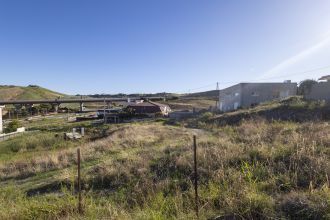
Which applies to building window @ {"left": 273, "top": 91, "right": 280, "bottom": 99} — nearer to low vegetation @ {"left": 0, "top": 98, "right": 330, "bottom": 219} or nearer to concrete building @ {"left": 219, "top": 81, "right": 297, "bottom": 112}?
concrete building @ {"left": 219, "top": 81, "right": 297, "bottom": 112}

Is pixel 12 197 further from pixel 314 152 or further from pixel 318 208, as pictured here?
pixel 314 152

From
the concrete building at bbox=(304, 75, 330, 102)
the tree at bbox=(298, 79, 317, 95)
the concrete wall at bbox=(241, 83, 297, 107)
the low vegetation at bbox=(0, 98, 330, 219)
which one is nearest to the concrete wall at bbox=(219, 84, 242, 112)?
the concrete wall at bbox=(241, 83, 297, 107)

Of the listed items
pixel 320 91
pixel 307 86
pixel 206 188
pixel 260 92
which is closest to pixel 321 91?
pixel 320 91

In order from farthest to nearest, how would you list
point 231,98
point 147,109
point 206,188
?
point 147,109 < point 231,98 < point 206,188

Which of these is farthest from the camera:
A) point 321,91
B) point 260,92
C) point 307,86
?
point 260,92

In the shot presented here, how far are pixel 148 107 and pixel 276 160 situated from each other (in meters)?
55.3

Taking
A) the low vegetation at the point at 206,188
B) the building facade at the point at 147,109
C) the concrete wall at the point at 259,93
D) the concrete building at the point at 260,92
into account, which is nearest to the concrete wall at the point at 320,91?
the concrete building at the point at 260,92

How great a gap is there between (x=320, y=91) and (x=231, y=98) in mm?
15563

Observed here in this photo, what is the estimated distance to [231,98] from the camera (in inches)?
1736

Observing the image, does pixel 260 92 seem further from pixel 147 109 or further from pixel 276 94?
pixel 147 109

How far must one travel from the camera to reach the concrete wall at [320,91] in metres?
28.9

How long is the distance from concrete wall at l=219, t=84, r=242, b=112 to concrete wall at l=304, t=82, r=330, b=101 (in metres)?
11.8

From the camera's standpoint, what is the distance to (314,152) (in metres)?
6.57

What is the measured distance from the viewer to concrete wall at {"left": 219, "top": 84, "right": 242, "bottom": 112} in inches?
1644
